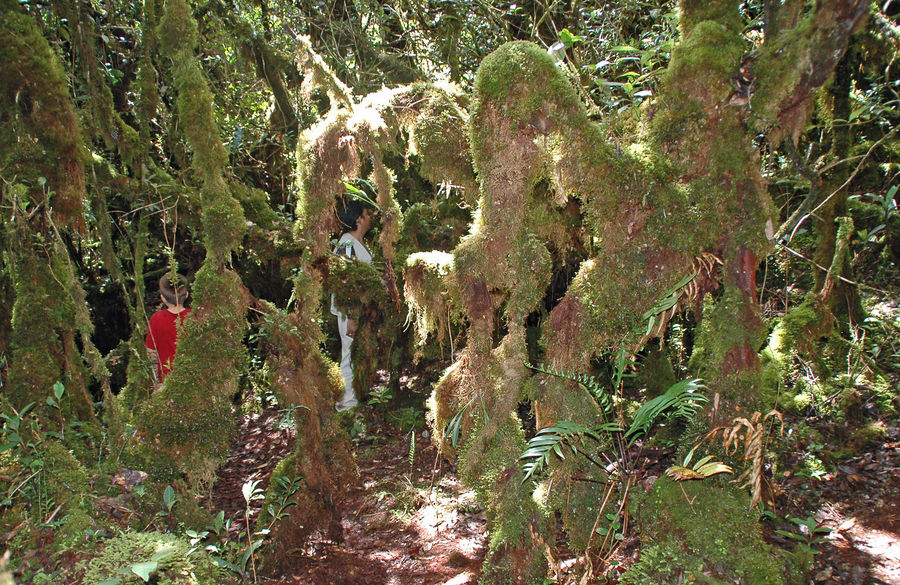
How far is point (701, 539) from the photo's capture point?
2.71m

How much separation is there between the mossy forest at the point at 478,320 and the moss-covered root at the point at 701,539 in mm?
14

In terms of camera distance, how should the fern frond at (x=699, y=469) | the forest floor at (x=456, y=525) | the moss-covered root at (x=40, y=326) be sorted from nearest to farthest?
the fern frond at (x=699, y=469) → the forest floor at (x=456, y=525) → the moss-covered root at (x=40, y=326)

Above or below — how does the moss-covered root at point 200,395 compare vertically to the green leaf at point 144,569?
above

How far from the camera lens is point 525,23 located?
7051mm

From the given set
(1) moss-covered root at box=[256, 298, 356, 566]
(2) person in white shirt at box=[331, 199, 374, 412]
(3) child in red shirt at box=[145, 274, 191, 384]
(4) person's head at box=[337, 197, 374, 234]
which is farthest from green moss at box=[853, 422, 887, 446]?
(3) child in red shirt at box=[145, 274, 191, 384]

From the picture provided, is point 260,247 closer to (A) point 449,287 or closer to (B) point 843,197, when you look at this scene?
(A) point 449,287

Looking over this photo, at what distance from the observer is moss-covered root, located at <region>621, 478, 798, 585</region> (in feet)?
8.70

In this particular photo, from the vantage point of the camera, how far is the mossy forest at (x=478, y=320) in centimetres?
294

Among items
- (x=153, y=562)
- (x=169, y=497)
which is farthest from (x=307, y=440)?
(x=153, y=562)

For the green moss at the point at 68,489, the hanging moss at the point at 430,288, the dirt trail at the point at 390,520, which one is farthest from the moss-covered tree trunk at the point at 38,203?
the hanging moss at the point at 430,288

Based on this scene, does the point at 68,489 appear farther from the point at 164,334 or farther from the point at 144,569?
the point at 164,334

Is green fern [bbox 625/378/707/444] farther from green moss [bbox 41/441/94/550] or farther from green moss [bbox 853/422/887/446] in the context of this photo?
green moss [bbox 41/441/94/550]

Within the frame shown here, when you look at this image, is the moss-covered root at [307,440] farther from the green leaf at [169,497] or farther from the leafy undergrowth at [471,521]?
the green leaf at [169,497]

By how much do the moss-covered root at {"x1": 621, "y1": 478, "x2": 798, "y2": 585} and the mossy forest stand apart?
0.01 meters
